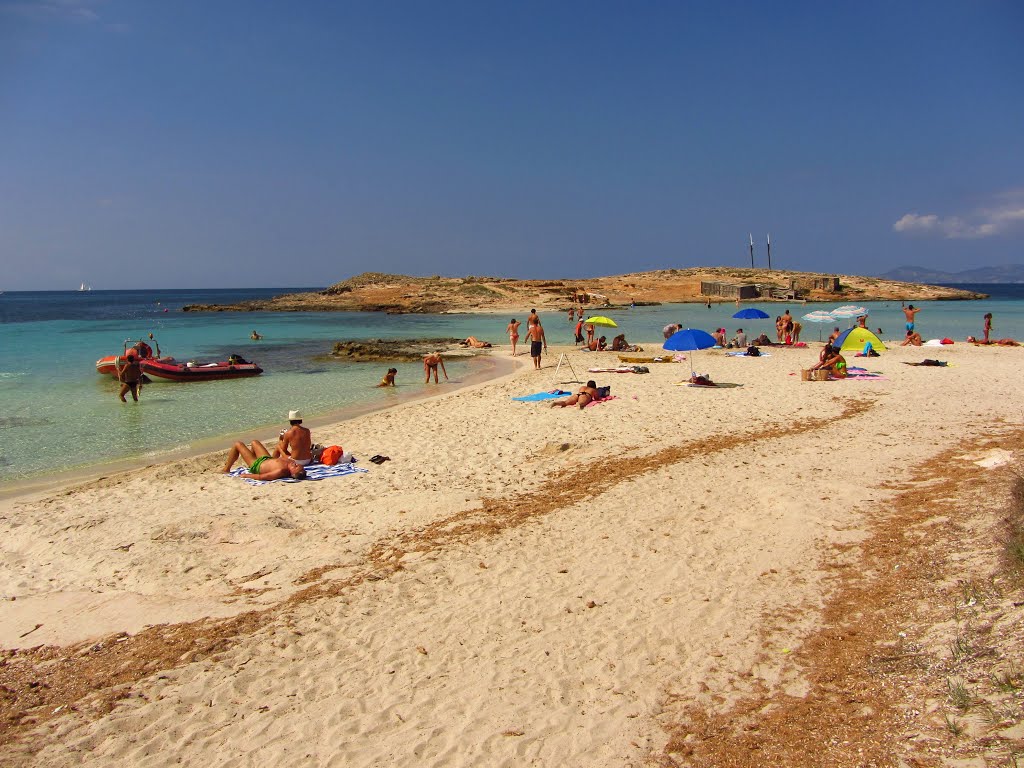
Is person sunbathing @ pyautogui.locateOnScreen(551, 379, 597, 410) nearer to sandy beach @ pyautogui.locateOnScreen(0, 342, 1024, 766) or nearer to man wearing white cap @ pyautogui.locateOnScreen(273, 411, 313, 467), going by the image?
sandy beach @ pyautogui.locateOnScreen(0, 342, 1024, 766)

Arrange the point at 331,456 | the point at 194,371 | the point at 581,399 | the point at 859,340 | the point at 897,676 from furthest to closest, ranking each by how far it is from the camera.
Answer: the point at 194,371
the point at 859,340
the point at 581,399
the point at 331,456
the point at 897,676

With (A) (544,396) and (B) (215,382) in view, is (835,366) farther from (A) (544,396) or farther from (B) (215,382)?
(B) (215,382)

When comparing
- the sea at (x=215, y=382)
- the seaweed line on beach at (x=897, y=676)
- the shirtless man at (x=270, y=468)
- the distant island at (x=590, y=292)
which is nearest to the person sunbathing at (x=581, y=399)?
the sea at (x=215, y=382)

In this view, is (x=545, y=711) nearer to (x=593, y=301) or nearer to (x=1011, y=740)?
(x=1011, y=740)

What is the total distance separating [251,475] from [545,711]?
689 cm

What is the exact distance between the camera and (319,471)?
9938 millimetres

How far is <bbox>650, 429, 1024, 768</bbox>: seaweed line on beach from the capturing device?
3.31m

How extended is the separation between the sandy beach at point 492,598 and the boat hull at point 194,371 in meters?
11.5

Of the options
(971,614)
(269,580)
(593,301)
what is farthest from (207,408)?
(593,301)

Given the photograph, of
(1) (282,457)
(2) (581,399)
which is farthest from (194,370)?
(2) (581,399)

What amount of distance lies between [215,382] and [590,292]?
47.3 metres

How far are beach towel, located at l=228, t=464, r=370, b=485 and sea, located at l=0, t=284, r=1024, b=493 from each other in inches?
116

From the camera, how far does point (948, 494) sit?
23.9 ft

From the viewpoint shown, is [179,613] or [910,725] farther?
[179,613]
